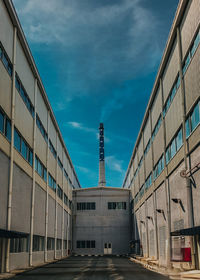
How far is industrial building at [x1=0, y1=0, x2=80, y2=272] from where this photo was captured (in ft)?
87.9

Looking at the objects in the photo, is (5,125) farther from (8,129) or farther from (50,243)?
(50,243)

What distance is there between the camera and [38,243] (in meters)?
40.2

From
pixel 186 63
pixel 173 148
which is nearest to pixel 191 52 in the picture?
pixel 186 63

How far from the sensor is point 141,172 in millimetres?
57812

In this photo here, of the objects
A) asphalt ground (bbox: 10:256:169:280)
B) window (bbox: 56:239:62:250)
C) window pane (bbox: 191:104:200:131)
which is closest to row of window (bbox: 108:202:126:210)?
window (bbox: 56:239:62:250)

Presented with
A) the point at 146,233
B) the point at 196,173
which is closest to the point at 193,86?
the point at 196,173

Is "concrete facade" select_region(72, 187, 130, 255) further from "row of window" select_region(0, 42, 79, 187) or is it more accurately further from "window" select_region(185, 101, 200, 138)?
"window" select_region(185, 101, 200, 138)

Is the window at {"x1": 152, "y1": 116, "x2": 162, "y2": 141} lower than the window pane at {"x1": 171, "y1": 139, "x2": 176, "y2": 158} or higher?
higher

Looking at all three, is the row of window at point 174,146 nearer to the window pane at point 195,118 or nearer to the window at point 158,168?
the window at point 158,168

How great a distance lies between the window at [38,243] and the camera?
38.1 meters

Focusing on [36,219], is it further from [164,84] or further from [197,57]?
[197,57]

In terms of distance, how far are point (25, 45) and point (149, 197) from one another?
2671cm

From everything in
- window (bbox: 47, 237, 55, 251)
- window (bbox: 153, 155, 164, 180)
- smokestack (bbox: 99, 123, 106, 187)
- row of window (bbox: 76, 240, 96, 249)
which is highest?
smokestack (bbox: 99, 123, 106, 187)

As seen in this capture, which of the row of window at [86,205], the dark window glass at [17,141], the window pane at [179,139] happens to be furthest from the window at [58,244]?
the window pane at [179,139]
